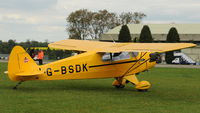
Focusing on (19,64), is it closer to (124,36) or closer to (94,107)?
(94,107)

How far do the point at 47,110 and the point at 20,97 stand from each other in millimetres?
2420

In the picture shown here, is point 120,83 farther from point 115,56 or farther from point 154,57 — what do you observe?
point 154,57

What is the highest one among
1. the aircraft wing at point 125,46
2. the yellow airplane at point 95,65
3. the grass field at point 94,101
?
the aircraft wing at point 125,46

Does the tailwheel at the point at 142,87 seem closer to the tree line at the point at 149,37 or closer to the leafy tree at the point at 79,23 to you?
the tree line at the point at 149,37

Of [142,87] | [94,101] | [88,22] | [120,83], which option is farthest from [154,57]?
[88,22]

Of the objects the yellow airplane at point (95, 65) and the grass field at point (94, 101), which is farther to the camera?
the yellow airplane at point (95, 65)

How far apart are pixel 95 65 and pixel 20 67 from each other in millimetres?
2889

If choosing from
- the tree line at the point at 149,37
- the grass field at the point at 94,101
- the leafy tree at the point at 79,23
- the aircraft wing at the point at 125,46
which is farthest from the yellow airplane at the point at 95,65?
the leafy tree at the point at 79,23

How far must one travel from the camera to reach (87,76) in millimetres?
14914

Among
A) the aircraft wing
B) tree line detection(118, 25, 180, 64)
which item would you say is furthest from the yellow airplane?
tree line detection(118, 25, 180, 64)

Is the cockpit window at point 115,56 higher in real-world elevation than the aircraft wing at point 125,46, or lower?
lower

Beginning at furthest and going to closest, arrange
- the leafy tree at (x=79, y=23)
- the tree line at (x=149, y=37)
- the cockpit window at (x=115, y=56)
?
the leafy tree at (x=79, y=23), the tree line at (x=149, y=37), the cockpit window at (x=115, y=56)

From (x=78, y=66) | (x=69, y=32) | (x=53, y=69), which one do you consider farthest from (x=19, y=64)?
(x=69, y=32)

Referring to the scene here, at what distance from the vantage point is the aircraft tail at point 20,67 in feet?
44.4
